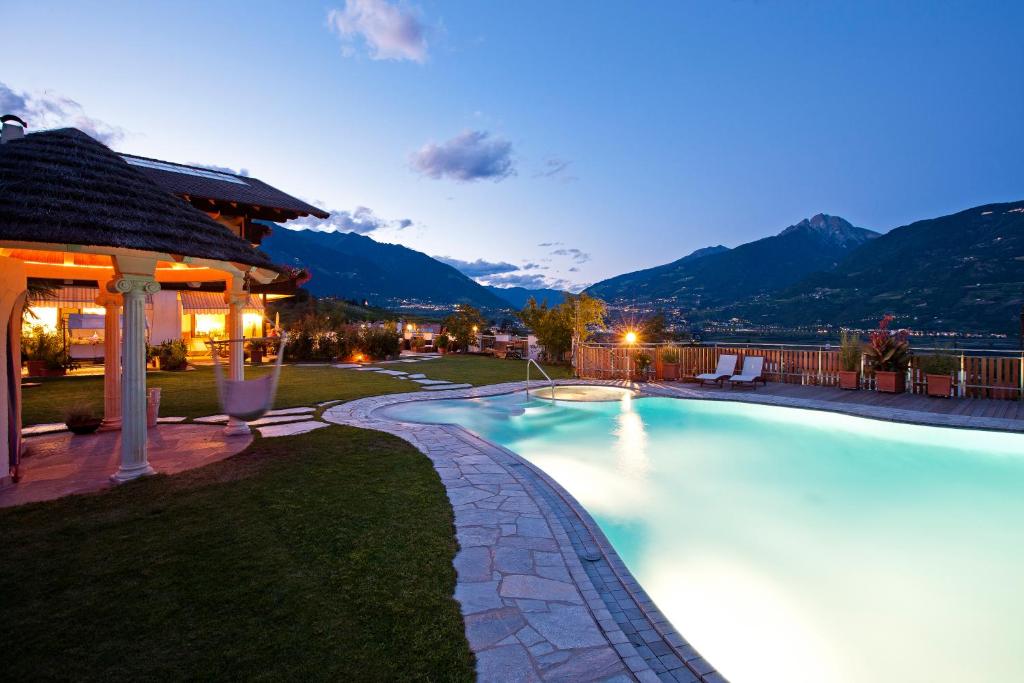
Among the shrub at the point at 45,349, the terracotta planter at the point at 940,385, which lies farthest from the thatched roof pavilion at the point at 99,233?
the terracotta planter at the point at 940,385

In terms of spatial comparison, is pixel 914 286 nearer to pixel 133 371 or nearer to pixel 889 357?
pixel 889 357

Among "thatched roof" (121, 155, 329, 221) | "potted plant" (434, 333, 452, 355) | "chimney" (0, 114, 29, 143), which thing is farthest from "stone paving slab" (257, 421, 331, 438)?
"potted plant" (434, 333, 452, 355)

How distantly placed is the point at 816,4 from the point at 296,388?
21459 millimetres

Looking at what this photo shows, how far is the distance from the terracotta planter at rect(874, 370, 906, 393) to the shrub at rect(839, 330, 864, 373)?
2.37ft

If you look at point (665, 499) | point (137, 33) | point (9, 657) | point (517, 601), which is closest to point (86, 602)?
point (9, 657)

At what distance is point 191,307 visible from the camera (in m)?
23.1

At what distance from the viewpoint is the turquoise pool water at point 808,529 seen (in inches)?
147

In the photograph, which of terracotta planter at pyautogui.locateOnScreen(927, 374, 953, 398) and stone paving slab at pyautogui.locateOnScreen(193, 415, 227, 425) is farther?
terracotta planter at pyautogui.locateOnScreen(927, 374, 953, 398)

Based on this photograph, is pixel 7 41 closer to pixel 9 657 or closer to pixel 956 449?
pixel 9 657

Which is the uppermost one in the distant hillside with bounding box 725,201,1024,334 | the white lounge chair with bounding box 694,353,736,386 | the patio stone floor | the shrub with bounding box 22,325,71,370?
the distant hillside with bounding box 725,201,1024,334

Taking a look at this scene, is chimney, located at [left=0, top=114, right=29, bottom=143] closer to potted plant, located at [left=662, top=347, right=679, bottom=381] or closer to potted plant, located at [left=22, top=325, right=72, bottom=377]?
potted plant, located at [left=22, top=325, right=72, bottom=377]

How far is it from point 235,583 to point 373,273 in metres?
169

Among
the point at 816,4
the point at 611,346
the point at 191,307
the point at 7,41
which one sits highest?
the point at 816,4

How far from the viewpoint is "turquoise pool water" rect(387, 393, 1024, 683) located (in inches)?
147
